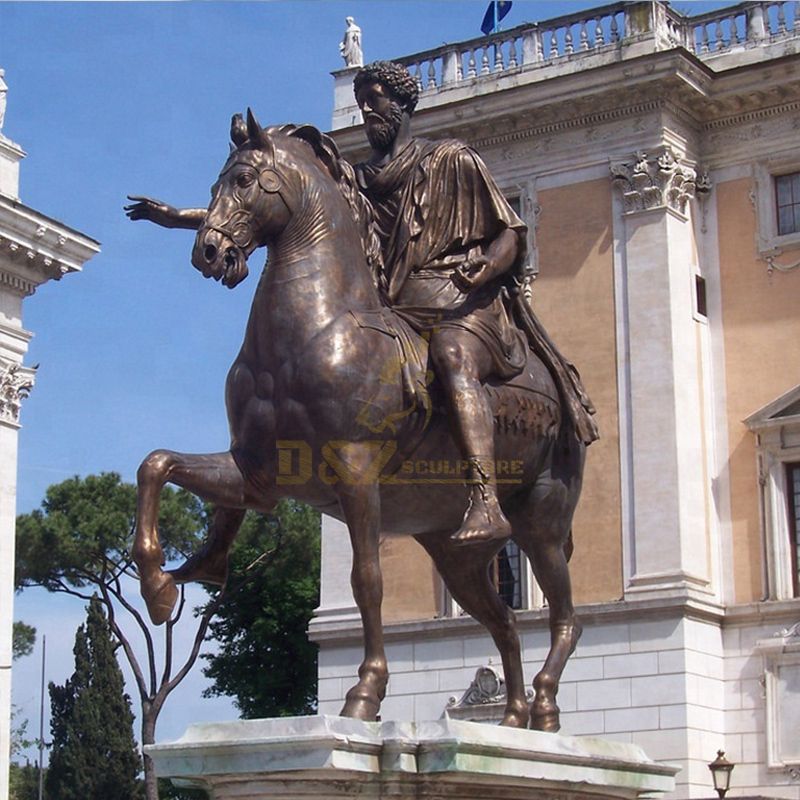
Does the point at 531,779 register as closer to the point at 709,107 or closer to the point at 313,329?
the point at 313,329

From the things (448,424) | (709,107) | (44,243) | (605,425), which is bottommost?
(448,424)

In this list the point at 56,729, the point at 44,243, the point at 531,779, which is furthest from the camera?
the point at 56,729

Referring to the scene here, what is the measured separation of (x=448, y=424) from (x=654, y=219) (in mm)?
22234

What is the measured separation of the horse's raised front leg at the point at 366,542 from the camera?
24.8 feet

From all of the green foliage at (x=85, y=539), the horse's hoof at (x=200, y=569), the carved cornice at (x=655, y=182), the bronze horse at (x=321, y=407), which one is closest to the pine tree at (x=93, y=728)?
the green foliage at (x=85, y=539)

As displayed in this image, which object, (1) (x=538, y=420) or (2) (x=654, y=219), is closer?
(1) (x=538, y=420)

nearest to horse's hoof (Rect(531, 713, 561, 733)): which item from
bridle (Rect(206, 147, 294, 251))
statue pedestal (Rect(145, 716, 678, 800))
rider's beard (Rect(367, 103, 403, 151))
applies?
statue pedestal (Rect(145, 716, 678, 800))

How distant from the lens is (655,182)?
2956 centimetres

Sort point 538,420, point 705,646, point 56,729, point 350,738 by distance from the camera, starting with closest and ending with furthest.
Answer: point 350,738 < point 538,420 < point 705,646 < point 56,729

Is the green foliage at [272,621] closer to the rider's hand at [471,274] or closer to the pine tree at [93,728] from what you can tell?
the pine tree at [93,728]

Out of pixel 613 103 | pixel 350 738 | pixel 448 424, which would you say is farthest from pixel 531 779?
pixel 613 103

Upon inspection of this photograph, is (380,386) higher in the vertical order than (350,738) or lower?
higher

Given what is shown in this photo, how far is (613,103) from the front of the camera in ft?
98.7

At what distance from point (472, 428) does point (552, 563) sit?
1.27 meters
